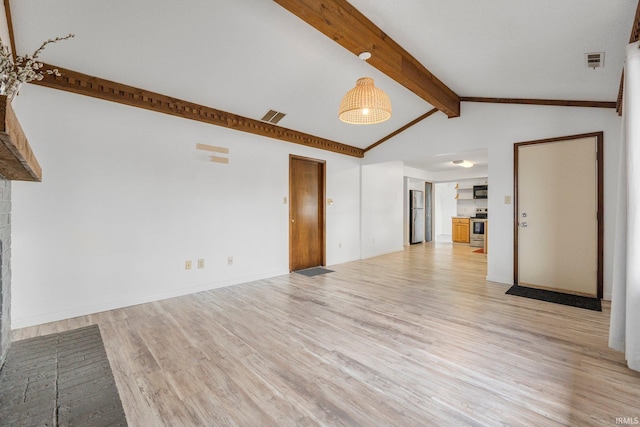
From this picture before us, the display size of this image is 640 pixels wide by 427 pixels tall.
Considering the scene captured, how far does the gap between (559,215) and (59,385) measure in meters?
5.66

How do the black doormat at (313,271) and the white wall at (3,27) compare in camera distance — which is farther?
the black doormat at (313,271)

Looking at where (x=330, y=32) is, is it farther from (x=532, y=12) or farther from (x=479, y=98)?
(x=479, y=98)

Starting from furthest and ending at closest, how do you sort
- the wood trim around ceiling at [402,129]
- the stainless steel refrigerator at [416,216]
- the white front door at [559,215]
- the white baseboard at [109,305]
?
the stainless steel refrigerator at [416,216], the wood trim around ceiling at [402,129], the white front door at [559,215], the white baseboard at [109,305]

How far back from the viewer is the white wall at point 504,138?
3.66 meters

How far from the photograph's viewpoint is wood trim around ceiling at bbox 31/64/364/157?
3043mm

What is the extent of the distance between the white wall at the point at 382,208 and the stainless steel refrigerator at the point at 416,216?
120 centimetres

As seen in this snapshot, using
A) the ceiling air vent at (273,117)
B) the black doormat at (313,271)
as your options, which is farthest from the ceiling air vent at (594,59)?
the black doormat at (313,271)

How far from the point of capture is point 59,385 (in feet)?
6.36

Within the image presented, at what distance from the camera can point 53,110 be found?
Answer: 3.03 meters

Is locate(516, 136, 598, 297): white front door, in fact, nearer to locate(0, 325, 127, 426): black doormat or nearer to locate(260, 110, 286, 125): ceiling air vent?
locate(260, 110, 286, 125): ceiling air vent

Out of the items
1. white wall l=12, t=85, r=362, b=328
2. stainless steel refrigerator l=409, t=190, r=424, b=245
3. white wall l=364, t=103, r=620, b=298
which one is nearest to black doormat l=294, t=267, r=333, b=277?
white wall l=12, t=85, r=362, b=328

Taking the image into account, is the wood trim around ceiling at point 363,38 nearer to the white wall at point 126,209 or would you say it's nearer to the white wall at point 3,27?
the white wall at point 3,27

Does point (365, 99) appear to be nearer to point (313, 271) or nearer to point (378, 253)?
point (313, 271)

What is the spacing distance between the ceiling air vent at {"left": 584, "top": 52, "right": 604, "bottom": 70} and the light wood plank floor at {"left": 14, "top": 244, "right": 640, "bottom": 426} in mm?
2623
